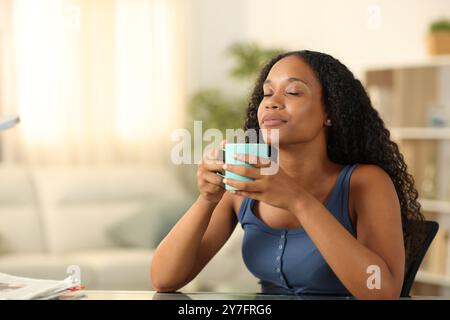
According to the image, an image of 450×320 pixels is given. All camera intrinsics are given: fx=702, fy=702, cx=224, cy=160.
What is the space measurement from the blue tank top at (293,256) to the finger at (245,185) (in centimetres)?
21

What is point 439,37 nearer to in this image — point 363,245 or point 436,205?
point 436,205

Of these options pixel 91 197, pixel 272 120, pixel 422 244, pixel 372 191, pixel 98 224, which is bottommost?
pixel 98 224

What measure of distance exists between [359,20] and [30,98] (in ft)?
5.60

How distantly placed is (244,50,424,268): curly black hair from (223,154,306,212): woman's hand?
0.74ft

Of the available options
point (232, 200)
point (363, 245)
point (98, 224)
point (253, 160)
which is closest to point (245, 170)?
point (253, 160)

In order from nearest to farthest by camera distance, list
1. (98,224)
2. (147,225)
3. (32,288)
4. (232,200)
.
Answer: (32,288), (232,200), (147,225), (98,224)

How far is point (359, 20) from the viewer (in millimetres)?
3453

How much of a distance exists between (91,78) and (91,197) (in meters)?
0.75

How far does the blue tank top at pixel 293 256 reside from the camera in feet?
3.44

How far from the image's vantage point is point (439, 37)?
296 cm

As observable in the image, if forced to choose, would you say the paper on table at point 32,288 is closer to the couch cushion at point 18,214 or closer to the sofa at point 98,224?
the sofa at point 98,224

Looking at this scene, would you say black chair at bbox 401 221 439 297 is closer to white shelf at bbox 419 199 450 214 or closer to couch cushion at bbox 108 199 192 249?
white shelf at bbox 419 199 450 214

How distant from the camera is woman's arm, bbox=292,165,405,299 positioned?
0.93 metres
